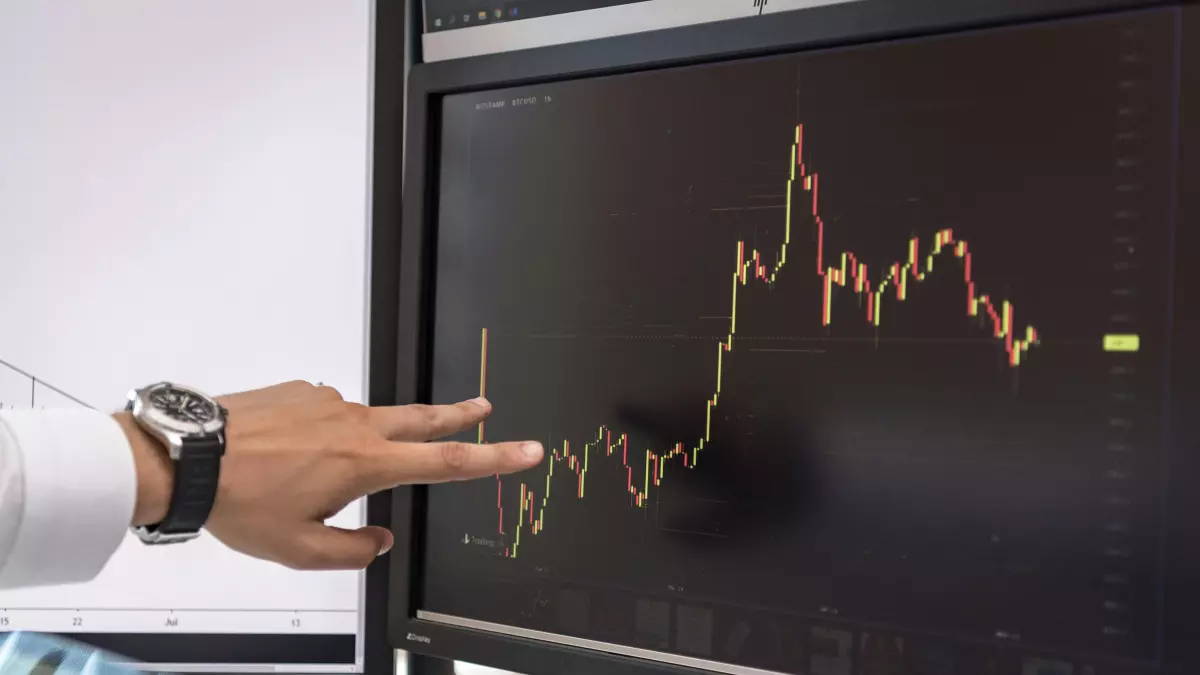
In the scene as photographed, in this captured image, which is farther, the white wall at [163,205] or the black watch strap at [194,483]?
the white wall at [163,205]

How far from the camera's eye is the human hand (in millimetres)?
538

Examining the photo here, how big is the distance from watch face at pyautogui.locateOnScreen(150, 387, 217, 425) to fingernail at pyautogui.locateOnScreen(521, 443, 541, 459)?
23 centimetres

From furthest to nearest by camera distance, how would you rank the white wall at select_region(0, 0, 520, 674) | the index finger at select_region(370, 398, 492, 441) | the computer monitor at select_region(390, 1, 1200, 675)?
the white wall at select_region(0, 0, 520, 674), the index finger at select_region(370, 398, 492, 441), the computer monitor at select_region(390, 1, 1200, 675)

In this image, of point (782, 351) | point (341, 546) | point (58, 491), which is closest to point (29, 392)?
point (58, 491)

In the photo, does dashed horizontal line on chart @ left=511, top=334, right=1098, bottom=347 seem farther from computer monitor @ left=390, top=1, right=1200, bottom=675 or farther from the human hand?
the human hand

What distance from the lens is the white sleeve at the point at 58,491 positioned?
1.64 ft

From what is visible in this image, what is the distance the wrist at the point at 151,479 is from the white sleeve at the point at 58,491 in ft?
0.05

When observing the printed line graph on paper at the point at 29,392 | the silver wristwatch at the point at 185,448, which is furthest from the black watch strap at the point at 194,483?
the printed line graph on paper at the point at 29,392

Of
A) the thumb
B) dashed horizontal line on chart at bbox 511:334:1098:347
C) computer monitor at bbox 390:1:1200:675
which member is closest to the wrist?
the thumb

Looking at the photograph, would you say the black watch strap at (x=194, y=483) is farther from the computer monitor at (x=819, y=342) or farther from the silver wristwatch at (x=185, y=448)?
the computer monitor at (x=819, y=342)

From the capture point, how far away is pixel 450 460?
0.55 metres

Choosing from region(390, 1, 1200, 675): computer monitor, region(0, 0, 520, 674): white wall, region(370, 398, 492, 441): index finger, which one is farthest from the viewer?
region(0, 0, 520, 674): white wall

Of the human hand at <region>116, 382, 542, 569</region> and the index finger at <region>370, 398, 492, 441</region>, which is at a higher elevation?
the index finger at <region>370, 398, 492, 441</region>

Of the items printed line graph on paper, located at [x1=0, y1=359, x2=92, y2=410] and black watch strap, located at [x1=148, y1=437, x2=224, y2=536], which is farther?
printed line graph on paper, located at [x1=0, y1=359, x2=92, y2=410]
